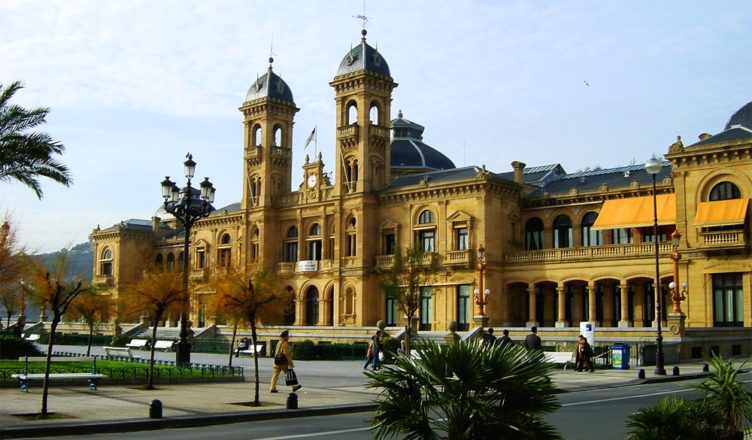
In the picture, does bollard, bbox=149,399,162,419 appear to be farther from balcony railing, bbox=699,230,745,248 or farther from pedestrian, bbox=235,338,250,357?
balcony railing, bbox=699,230,745,248

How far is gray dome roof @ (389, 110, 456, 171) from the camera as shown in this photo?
72.8m

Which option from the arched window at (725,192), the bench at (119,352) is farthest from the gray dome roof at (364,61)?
the bench at (119,352)

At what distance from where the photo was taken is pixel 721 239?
46.1 metres

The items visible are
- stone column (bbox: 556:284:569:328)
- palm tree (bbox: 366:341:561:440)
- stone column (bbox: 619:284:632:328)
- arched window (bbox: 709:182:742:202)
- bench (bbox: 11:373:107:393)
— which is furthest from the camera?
stone column (bbox: 556:284:569:328)

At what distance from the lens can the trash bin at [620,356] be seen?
1374 inches

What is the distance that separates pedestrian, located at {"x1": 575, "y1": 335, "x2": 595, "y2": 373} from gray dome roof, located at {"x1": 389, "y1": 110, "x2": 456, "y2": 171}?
39.2 m

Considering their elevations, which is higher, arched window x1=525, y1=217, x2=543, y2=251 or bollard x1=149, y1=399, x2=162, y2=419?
arched window x1=525, y1=217, x2=543, y2=251

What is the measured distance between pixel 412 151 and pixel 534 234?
17.5m

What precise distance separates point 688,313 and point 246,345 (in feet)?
84.6

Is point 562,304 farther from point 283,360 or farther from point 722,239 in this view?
point 283,360

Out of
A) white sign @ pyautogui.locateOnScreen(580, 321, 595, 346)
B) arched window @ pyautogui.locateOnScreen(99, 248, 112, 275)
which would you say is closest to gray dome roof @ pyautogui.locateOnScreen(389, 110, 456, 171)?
arched window @ pyautogui.locateOnScreen(99, 248, 112, 275)

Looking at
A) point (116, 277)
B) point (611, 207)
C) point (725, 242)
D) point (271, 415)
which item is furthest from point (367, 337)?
point (116, 277)

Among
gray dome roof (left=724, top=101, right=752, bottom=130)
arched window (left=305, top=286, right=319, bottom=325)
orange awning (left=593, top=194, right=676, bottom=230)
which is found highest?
gray dome roof (left=724, top=101, right=752, bottom=130)

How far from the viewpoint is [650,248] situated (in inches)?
1973
